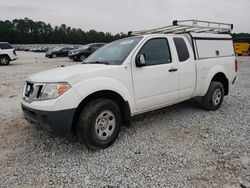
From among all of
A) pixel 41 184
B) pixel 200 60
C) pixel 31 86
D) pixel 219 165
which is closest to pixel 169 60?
pixel 200 60

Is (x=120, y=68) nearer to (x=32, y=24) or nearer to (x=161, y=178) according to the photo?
(x=161, y=178)

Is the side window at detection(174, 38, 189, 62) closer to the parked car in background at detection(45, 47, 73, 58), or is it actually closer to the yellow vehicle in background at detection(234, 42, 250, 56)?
the parked car in background at detection(45, 47, 73, 58)

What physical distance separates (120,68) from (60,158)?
169 cm

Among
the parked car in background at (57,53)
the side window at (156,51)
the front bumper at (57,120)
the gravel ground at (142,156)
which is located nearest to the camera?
the gravel ground at (142,156)

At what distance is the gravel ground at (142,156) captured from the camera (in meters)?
3.09

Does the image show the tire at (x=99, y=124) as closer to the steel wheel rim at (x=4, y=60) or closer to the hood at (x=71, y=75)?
the hood at (x=71, y=75)

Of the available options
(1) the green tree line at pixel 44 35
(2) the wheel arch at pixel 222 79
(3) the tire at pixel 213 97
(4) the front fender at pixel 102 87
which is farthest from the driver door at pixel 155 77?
(1) the green tree line at pixel 44 35

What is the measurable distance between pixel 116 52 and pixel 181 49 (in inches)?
55.8

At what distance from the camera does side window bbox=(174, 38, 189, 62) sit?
4.98 meters

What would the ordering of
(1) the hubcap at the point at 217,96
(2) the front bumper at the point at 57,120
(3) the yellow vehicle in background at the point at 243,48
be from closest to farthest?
(2) the front bumper at the point at 57,120
(1) the hubcap at the point at 217,96
(3) the yellow vehicle in background at the point at 243,48

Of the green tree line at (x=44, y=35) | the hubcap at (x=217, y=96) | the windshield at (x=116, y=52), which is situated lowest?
the hubcap at (x=217, y=96)

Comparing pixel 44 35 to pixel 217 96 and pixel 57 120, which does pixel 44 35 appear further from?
pixel 57 120

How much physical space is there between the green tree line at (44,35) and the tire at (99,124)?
3457 inches

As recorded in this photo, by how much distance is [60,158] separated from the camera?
367 centimetres
